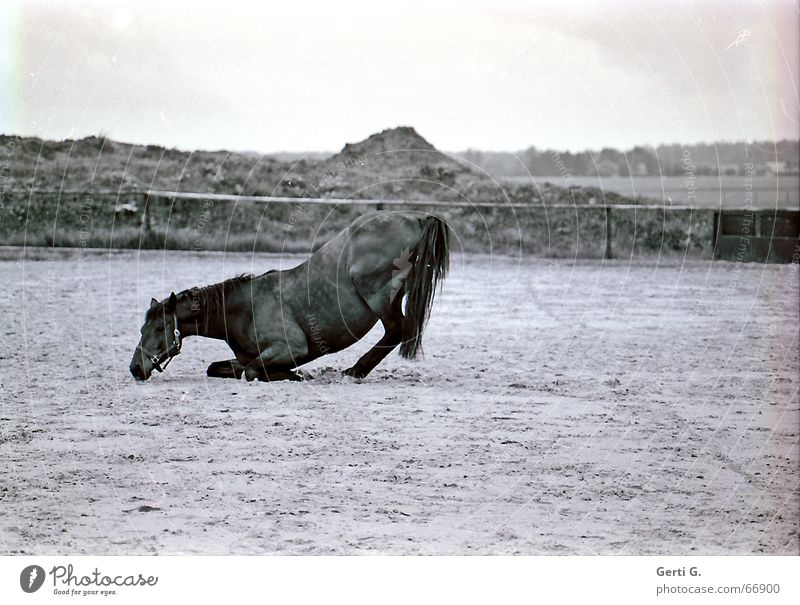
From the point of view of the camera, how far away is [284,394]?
21.3ft

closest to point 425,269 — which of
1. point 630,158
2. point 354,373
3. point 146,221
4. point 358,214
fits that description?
point 354,373

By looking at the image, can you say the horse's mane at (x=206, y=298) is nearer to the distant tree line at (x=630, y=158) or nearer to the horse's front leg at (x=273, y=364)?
the horse's front leg at (x=273, y=364)

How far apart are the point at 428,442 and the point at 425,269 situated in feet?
4.00

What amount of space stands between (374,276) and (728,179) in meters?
9.78

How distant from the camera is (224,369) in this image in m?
6.79

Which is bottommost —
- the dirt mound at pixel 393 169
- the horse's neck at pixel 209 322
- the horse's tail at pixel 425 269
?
the horse's neck at pixel 209 322

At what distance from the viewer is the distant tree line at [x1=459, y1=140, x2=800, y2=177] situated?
1214 cm

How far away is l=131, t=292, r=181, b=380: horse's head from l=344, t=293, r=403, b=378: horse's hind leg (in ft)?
3.95

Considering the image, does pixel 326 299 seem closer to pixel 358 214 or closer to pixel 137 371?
pixel 137 371

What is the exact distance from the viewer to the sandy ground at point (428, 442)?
Result: 4.66 m

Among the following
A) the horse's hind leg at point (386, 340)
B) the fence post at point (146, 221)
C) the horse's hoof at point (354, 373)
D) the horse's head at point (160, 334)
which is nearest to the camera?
the horse's head at point (160, 334)

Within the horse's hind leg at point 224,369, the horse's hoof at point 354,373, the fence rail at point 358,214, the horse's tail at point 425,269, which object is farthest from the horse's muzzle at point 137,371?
the fence rail at point 358,214
